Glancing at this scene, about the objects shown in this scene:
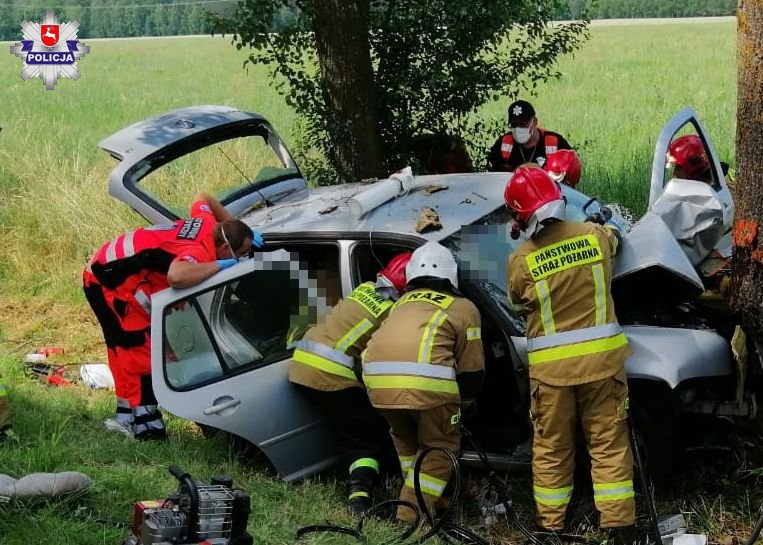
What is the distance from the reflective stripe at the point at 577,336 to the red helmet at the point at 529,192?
0.55m

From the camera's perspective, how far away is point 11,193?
1065cm

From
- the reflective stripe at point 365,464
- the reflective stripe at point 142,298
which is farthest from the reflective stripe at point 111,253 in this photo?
the reflective stripe at point 365,464

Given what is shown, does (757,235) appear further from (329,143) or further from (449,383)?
(329,143)

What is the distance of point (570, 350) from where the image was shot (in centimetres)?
442

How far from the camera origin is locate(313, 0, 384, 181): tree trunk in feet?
25.6

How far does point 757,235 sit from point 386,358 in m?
1.79

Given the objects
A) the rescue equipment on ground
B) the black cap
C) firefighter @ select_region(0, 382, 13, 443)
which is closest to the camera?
the rescue equipment on ground

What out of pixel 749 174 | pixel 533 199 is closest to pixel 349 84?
pixel 533 199

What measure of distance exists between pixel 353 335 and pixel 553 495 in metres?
1.24

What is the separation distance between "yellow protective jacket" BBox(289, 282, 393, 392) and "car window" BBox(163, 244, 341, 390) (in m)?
0.15

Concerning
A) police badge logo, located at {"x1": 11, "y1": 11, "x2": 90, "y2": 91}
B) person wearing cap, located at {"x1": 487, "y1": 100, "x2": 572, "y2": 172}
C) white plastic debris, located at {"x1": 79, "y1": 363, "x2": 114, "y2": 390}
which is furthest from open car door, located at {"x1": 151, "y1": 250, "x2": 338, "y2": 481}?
police badge logo, located at {"x1": 11, "y1": 11, "x2": 90, "y2": 91}

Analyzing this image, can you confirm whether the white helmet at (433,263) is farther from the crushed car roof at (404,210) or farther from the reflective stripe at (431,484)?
the reflective stripe at (431,484)

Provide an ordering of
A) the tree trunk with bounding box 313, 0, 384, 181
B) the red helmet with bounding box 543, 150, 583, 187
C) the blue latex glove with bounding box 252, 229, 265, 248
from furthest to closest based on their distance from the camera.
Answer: the tree trunk with bounding box 313, 0, 384, 181 → the red helmet with bounding box 543, 150, 583, 187 → the blue latex glove with bounding box 252, 229, 265, 248

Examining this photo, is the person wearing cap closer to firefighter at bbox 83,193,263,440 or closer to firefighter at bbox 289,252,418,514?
firefighter at bbox 83,193,263,440
